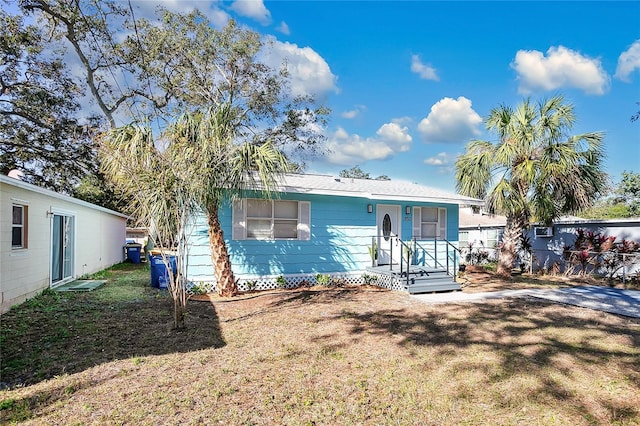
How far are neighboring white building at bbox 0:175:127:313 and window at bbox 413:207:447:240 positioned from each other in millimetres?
10298

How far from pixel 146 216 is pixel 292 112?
51.1 ft

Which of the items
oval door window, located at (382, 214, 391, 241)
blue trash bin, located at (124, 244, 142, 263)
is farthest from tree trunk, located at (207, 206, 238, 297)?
blue trash bin, located at (124, 244, 142, 263)

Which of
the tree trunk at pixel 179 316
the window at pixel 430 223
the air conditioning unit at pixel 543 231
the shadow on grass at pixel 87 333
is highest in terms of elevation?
the window at pixel 430 223

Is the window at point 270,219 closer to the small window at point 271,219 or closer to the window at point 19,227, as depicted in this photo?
the small window at point 271,219

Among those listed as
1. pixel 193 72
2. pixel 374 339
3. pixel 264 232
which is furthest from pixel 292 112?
pixel 374 339

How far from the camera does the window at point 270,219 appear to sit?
9734mm

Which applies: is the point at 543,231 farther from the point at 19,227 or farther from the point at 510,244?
the point at 19,227

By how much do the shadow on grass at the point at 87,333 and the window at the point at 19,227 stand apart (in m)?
1.26

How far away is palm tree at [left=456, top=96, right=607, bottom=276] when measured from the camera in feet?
39.1

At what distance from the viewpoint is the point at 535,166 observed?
12.2m

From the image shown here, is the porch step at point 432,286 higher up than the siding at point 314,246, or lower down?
lower down

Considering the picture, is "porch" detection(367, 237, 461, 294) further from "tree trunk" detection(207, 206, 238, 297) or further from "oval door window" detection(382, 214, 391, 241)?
"tree trunk" detection(207, 206, 238, 297)

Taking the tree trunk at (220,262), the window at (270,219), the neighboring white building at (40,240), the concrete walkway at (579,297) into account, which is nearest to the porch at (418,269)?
the concrete walkway at (579,297)

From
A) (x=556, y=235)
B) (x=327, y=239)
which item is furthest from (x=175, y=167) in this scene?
(x=556, y=235)
